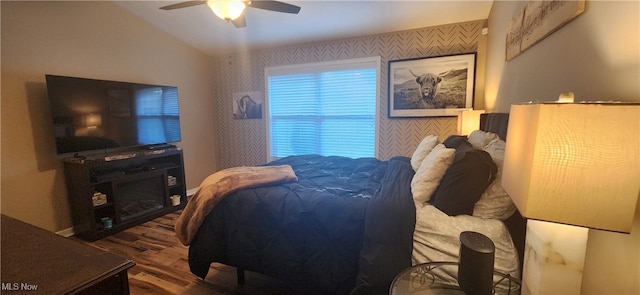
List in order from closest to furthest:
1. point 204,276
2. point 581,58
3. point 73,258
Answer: point 73,258 → point 581,58 → point 204,276

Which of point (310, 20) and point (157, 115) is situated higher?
point (310, 20)

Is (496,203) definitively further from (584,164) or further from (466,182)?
(584,164)

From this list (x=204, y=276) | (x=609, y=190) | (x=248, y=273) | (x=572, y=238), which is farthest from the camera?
(x=248, y=273)

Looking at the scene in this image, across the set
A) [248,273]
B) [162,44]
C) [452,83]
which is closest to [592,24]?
[248,273]

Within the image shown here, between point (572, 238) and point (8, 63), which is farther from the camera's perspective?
point (8, 63)

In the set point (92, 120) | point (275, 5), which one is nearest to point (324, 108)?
point (275, 5)

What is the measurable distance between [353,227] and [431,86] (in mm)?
2543

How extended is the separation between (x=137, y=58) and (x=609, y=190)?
14.0 ft

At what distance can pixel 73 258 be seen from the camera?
82cm

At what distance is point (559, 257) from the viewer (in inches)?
28.3

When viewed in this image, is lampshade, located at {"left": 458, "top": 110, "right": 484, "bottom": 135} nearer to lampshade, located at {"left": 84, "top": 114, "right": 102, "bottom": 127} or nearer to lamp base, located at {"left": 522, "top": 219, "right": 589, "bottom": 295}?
lamp base, located at {"left": 522, "top": 219, "right": 589, "bottom": 295}

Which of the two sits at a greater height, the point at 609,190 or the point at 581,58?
the point at 581,58

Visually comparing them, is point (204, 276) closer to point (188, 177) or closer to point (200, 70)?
point (188, 177)

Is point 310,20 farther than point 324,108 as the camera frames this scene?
No
